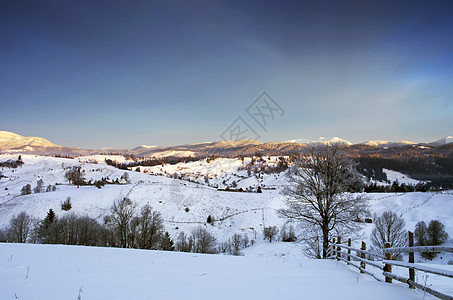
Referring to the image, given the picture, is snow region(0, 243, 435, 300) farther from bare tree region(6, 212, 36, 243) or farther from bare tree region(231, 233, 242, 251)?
bare tree region(6, 212, 36, 243)

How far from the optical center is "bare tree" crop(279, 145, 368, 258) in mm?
12742

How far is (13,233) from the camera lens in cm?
4378

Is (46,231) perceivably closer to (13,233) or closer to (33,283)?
(13,233)

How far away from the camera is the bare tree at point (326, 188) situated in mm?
12742

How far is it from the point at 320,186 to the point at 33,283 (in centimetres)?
1353

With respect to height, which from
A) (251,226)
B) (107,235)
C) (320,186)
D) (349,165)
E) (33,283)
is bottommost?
(251,226)

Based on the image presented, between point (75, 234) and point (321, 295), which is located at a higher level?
point (321, 295)

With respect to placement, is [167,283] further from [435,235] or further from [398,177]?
[398,177]

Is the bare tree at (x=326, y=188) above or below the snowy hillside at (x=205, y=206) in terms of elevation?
above

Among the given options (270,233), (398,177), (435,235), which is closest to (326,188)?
(270,233)

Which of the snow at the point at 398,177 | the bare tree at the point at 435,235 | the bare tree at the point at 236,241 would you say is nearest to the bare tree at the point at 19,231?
the bare tree at the point at 236,241

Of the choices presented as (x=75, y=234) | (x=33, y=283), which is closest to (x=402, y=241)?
(x=33, y=283)

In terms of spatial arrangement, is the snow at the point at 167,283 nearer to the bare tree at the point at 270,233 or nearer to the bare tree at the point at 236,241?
the bare tree at the point at 236,241

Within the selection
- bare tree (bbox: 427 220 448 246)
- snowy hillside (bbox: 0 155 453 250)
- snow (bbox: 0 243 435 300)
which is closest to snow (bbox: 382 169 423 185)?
snowy hillside (bbox: 0 155 453 250)
